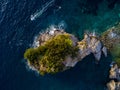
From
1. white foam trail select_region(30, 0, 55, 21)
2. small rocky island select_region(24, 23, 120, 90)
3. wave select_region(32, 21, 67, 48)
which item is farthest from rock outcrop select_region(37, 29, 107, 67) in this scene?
white foam trail select_region(30, 0, 55, 21)

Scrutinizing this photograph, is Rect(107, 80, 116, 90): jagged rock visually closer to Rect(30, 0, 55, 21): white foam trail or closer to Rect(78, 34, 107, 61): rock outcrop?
Rect(78, 34, 107, 61): rock outcrop

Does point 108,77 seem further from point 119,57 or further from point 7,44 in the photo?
point 7,44

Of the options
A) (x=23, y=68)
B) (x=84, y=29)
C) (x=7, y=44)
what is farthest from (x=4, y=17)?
(x=84, y=29)

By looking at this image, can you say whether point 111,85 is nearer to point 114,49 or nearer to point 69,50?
point 114,49

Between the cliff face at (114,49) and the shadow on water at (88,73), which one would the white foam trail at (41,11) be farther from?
the shadow on water at (88,73)

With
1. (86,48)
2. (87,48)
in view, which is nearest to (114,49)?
(87,48)

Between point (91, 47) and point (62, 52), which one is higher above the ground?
point (91, 47)

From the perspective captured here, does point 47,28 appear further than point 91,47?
Yes
